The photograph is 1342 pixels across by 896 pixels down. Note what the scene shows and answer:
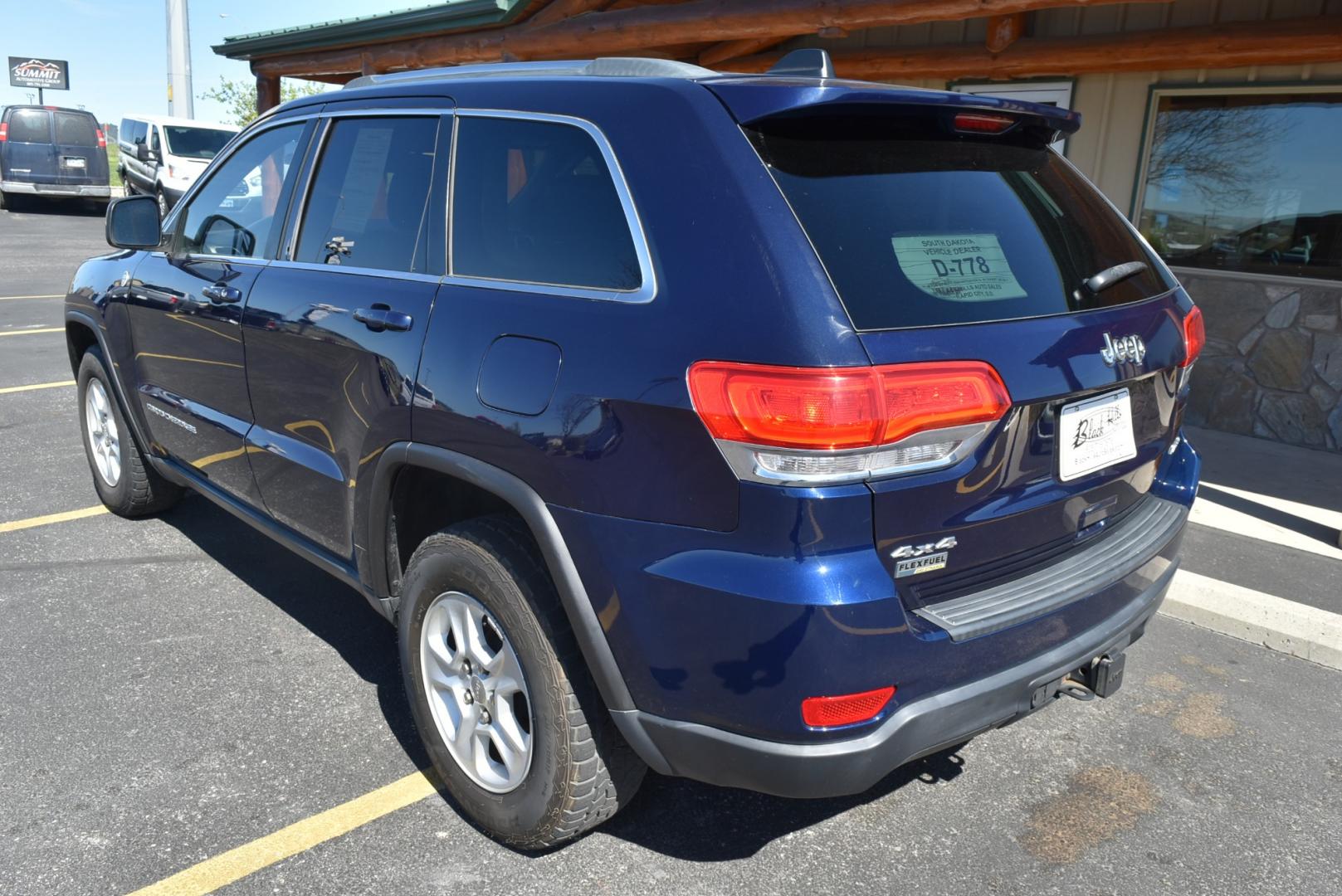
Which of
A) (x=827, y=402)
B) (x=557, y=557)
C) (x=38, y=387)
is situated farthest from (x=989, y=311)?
(x=38, y=387)

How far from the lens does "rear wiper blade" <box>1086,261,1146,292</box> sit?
8.33 feet

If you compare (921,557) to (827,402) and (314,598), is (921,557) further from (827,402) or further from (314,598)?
(314,598)

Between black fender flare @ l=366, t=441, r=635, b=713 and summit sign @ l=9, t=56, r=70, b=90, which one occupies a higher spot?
summit sign @ l=9, t=56, r=70, b=90

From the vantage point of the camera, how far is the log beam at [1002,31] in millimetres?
7215

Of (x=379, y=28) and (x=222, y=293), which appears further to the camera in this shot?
(x=379, y=28)

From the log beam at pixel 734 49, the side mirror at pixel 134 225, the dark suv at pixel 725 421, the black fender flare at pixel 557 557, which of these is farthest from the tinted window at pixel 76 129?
the black fender flare at pixel 557 557

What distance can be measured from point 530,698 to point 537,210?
117 centimetres

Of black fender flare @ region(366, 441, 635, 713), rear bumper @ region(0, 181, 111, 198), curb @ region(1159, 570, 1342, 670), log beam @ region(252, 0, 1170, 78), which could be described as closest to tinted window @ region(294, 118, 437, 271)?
black fender flare @ region(366, 441, 635, 713)

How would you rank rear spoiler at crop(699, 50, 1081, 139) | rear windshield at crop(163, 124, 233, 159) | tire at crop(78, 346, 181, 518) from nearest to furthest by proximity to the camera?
rear spoiler at crop(699, 50, 1081, 139) → tire at crop(78, 346, 181, 518) → rear windshield at crop(163, 124, 233, 159)

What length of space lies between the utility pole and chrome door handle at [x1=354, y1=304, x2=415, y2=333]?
25432 mm

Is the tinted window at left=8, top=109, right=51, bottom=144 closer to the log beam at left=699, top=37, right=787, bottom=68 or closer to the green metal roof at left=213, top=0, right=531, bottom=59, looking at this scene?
the green metal roof at left=213, top=0, right=531, bottom=59

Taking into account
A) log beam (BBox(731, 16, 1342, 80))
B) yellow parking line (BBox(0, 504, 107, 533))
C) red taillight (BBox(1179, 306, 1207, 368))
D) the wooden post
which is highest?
log beam (BBox(731, 16, 1342, 80))

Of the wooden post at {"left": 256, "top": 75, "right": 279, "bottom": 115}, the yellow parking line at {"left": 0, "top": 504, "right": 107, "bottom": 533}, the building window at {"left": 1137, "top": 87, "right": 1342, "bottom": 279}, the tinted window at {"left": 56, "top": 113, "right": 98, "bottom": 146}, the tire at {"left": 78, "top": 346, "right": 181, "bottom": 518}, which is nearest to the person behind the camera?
the tire at {"left": 78, "top": 346, "right": 181, "bottom": 518}

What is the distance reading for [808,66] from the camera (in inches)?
104
